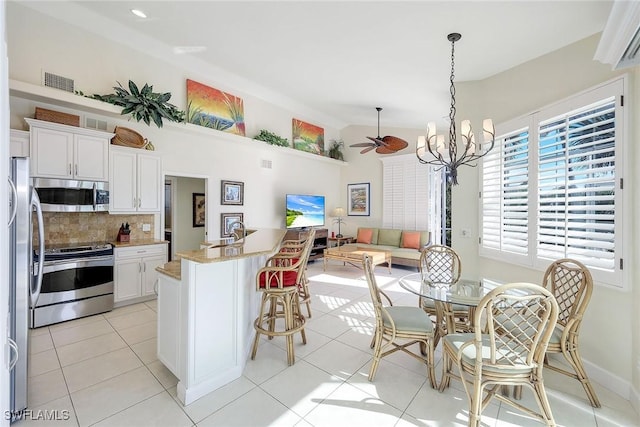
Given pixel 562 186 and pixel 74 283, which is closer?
pixel 562 186

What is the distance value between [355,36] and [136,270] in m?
4.27

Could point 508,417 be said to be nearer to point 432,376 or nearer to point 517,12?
point 432,376

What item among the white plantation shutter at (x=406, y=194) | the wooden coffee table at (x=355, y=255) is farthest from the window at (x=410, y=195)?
the wooden coffee table at (x=355, y=255)

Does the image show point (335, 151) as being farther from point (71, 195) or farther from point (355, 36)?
point (71, 195)

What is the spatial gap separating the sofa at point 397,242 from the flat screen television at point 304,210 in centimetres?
122

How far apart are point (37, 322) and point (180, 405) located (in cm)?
252

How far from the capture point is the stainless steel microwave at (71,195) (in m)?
3.20

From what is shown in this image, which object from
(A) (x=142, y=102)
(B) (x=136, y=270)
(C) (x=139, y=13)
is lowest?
(B) (x=136, y=270)

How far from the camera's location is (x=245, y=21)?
131 inches

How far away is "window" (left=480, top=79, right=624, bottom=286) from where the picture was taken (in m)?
2.18

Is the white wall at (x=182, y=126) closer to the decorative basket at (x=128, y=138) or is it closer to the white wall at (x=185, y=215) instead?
the decorative basket at (x=128, y=138)

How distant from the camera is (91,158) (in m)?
3.53

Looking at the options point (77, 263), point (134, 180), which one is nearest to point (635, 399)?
point (77, 263)

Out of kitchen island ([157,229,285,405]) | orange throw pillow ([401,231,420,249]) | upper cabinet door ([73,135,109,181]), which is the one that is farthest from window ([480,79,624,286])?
upper cabinet door ([73,135,109,181])
